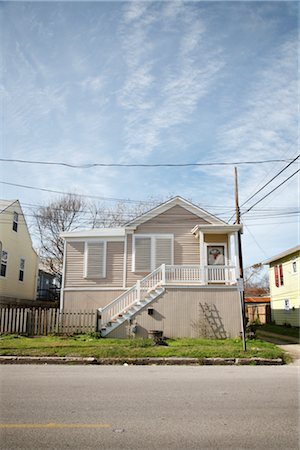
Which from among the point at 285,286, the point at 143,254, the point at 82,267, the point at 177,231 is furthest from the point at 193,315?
the point at 285,286

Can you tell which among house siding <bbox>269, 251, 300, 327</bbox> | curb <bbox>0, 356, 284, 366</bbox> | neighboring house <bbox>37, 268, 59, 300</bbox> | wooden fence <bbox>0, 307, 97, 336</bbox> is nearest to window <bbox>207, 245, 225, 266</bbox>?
wooden fence <bbox>0, 307, 97, 336</bbox>

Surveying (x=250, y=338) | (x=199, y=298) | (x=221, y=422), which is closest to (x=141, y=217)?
(x=199, y=298)

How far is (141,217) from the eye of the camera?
21312mm

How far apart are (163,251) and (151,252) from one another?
0.65 meters

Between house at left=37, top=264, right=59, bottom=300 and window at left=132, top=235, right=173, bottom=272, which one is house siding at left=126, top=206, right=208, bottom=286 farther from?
house at left=37, top=264, right=59, bottom=300

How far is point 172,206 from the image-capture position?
70.8 feet

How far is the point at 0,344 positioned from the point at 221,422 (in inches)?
423

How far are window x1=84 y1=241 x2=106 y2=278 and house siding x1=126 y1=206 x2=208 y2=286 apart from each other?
138 cm

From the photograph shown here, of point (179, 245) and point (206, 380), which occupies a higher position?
point (179, 245)

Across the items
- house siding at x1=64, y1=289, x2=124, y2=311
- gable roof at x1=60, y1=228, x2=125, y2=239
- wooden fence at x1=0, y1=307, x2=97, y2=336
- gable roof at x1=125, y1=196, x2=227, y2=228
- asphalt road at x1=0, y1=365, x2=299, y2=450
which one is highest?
gable roof at x1=125, y1=196, x2=227, y2=228

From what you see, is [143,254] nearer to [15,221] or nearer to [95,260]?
[95,260]

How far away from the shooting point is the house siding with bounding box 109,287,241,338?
700 inches

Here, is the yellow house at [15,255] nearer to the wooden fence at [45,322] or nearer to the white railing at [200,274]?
the wooden fence at [45,322]

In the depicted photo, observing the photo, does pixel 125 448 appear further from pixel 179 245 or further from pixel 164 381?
pixel 179 245
